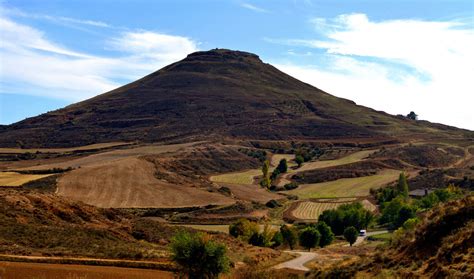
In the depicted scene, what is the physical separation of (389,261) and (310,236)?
144 feet

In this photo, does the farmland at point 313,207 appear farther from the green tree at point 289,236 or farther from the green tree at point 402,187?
the green tree at point 289,236

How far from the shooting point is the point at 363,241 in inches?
3339

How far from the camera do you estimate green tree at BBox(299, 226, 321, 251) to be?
244ft

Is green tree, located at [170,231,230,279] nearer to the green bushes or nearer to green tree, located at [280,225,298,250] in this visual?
green tree, located at [280,225,298,250]

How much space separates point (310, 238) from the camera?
2940 inches

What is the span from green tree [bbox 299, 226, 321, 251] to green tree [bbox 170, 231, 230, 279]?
4401 cm

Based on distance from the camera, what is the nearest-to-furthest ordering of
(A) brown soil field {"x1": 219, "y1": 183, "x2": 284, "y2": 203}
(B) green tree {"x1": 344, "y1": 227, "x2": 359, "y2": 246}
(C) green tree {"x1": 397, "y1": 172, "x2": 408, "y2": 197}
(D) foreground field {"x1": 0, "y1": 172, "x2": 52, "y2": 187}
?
1. (B) green tree {"x1": 344, "y1": 227, "x2": 359, "y2": 246}
2. (D) foreground field {"x1": 0, "y1": 172, "x2": 52, "y2": 187}
3. (A) brown soil field {"x1": 219, "y1": 183, "x2": 284, "y2": 203}
4. (C) green tree {"x1": 397, "y1": 172, "x2": 408, "y2": 197}

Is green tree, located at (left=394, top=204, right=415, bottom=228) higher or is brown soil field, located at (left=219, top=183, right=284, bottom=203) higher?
brown soil field, located at (left=219, top=183, right=284, bottom=203)

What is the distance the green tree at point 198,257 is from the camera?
31797mm

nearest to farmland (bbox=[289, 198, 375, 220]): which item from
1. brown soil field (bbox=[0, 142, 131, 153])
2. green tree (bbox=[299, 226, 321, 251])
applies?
green tree (bbox=[299, 226, 321, 251])

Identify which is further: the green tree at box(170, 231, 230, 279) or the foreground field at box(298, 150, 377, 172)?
the foreground field at box(298, 150, 377, 172)

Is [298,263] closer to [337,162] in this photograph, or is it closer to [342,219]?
[342,219]

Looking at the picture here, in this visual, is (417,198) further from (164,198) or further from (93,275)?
(93,275)

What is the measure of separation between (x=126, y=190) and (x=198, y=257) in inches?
2923
